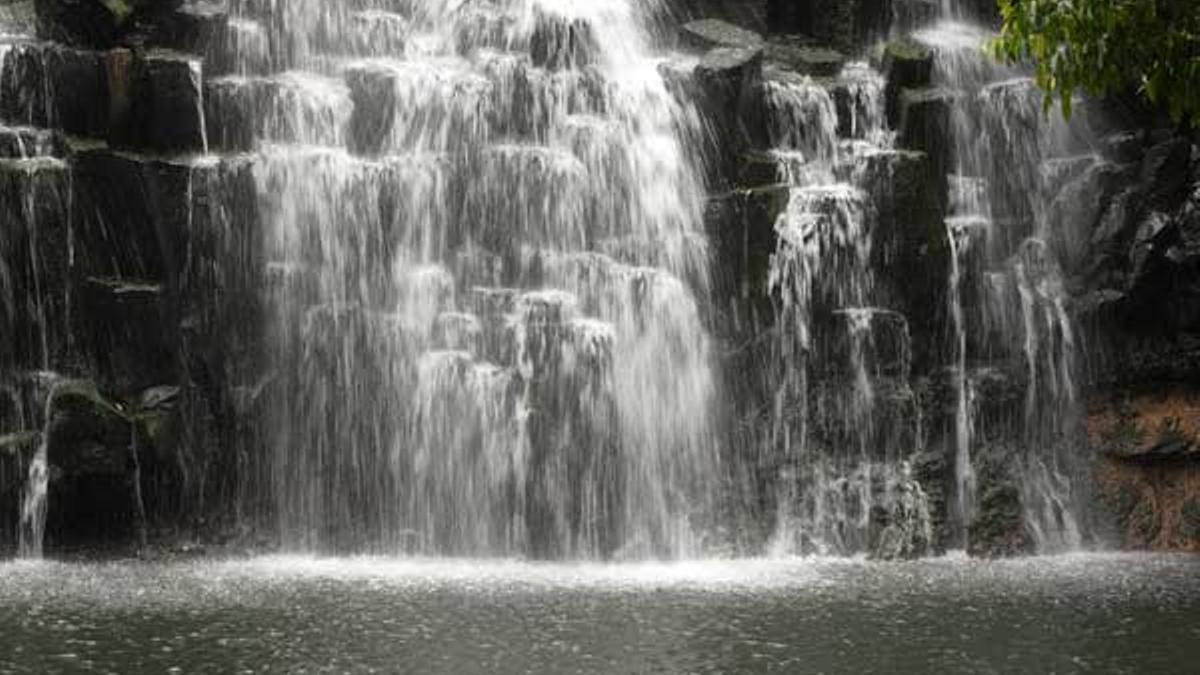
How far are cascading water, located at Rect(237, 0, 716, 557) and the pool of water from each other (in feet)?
5.91

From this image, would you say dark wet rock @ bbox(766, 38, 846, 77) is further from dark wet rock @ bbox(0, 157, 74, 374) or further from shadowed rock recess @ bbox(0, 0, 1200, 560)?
dark wet rock @ bbox(0, 157, 74, 374)

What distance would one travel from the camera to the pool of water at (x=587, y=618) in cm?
1455

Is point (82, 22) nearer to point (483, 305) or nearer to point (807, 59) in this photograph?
point (483, 305)

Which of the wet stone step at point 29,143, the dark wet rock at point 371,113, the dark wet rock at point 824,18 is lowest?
the wet stone step at point 29,143

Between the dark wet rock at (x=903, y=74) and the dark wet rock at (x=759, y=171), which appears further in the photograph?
the dark wet rock at (x=903, y=74)

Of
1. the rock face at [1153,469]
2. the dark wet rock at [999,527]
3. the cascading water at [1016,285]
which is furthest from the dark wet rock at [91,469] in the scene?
the rock face at [1153,469]

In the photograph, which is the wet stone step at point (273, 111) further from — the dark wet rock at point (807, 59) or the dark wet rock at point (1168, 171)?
the dark wet rock at point (1168, 171)

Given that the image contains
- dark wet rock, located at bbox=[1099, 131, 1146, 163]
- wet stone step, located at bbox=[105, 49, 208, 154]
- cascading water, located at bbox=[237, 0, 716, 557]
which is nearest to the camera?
cascading water, located at bbox=[237, 0, 716, 557]

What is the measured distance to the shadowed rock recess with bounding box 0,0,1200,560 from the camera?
23281 mm

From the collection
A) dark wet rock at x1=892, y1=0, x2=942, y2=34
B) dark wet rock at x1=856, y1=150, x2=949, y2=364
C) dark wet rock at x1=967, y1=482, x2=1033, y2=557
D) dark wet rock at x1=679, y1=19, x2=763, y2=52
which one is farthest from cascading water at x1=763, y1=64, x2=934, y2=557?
dark wet rock at x1=892, y1=0, x2=942, y2=34

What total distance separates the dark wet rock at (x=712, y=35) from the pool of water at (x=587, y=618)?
552 inches

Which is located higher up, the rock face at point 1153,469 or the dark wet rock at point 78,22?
the dark wet rock at point 78,22

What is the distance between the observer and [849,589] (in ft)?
Answer: 64.1

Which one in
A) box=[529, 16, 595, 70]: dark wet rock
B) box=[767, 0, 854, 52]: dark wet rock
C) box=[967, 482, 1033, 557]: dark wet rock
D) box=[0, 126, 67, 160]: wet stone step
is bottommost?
box=[967, 482, 1033, 557]: dark wet rock
